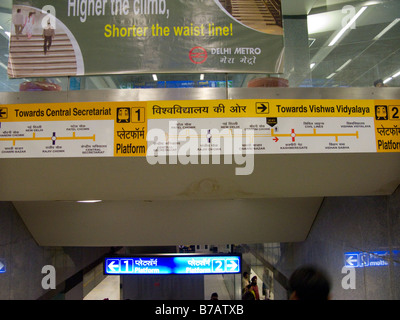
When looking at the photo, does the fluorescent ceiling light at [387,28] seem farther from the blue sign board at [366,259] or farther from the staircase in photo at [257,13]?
the blue sign board at [366,259]

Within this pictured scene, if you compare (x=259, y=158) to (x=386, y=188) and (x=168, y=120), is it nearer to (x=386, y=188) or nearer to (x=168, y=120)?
(x=168, y=120)

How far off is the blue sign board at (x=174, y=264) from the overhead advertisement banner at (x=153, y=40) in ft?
10.8

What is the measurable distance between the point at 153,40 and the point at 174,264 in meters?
3.66

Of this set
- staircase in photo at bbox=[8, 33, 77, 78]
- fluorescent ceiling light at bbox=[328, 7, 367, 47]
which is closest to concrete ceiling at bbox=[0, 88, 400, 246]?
staircase in photo at bbox=[8, 33, 77, 78]

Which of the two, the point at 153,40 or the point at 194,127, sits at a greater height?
the point at 153,40

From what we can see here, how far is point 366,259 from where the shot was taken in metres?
3.29

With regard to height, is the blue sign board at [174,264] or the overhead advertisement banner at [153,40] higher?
the overhead advertisement banner at [153,40]

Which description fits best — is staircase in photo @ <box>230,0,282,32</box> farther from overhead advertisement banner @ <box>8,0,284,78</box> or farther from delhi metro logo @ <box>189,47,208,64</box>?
delhi metro logo @ <box>189,47,208,64</box>

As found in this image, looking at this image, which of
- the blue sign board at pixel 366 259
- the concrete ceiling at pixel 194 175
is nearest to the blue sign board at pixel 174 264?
the blue sign board at pixel 366 259

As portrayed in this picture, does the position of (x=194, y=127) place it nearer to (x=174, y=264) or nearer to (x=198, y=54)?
(x=198, y=54)

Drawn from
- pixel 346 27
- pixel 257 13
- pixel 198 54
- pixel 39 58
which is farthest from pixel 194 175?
pixel 346 27

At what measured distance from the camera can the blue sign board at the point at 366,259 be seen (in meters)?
2.96
